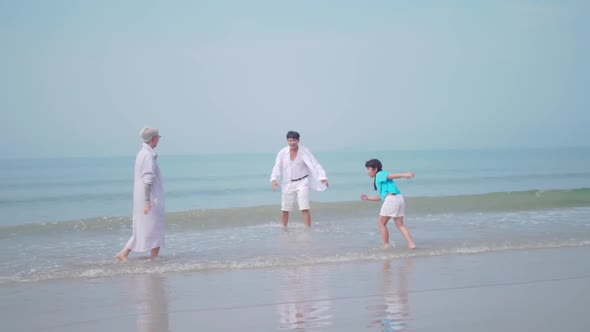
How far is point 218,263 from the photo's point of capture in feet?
26.5

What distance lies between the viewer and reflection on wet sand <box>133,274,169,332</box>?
5.14m

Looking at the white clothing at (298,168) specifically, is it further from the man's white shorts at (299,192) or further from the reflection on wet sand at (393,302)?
the reflection on wet sand at (393,302)

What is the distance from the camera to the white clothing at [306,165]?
11.1m

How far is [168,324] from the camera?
16.9ft

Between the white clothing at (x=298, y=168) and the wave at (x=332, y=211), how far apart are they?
2131mm

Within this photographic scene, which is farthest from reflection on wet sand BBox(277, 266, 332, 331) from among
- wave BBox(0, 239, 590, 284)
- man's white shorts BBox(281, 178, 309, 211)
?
man's white shorts BBox(281, 178, 309, 211)

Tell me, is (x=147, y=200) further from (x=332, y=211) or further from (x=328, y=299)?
(x=332, y=211)

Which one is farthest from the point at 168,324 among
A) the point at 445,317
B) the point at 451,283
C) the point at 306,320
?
the point at 451,283

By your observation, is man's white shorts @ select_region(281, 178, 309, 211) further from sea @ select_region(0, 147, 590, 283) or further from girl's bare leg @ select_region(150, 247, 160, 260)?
girl's bare leg @ select_region(150, 247, 160, 260)

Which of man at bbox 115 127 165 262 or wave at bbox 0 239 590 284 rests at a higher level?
man at bbox 115 127 165 262

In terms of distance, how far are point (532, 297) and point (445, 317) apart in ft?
3.66

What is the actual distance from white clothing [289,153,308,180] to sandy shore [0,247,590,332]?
3.43m

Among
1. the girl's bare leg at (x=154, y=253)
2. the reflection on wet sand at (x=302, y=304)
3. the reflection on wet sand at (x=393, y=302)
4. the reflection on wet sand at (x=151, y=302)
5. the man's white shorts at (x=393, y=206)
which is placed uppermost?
the man's white shorts at (x=393, y=206)

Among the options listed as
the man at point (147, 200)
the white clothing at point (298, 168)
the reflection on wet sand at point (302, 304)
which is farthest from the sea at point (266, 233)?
the reflection on wet sand at point (302, 304)
